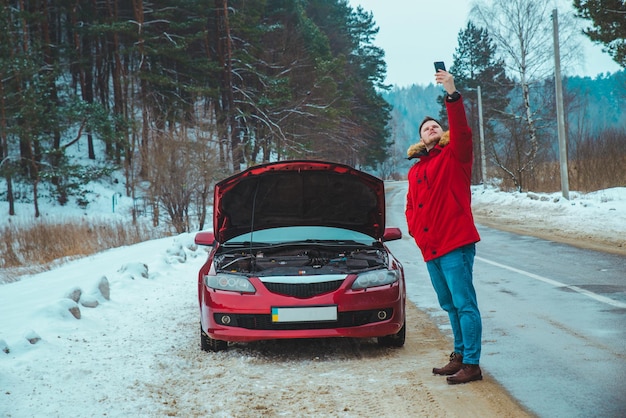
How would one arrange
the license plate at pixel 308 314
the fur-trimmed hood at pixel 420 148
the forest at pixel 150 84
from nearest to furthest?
the fur-trimmed hood at pixel 420 148
the license plate at pixel 308 314
the forest at pixel 150 84

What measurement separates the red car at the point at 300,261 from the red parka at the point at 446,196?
0.90m

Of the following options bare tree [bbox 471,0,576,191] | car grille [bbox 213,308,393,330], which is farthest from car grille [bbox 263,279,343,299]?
bare tree [bbox 471,0,576,191]

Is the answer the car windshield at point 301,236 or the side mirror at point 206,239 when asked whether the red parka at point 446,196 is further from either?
the side mirror at point 206,239

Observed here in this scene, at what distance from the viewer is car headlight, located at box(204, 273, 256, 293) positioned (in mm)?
5078

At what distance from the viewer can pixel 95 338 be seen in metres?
5.73

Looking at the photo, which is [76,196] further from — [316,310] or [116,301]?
[316,310]

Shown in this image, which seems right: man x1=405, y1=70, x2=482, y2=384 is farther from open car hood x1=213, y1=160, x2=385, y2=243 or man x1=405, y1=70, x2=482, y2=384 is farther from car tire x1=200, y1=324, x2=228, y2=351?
car tire x1=200, y1=324, x2=228, y2=351

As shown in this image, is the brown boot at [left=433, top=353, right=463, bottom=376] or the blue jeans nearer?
the blue jeans

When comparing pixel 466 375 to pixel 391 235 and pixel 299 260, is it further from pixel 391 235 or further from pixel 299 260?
pixel 391 235

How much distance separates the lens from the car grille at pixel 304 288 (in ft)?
16.4

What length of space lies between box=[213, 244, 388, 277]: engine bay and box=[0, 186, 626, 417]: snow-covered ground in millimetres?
861

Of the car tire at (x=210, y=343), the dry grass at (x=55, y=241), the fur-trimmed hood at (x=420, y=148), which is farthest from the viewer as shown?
the dry grass at (x=55, y=241)

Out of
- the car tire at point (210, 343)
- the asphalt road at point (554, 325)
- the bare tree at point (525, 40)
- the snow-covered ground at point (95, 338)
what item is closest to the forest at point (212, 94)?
the bare tree at point (525, 40)

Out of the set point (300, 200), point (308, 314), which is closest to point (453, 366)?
point (308, 314)
